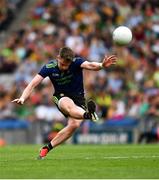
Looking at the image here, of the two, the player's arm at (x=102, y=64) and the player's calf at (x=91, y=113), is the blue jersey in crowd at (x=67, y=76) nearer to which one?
the player's arm at (x=102, y=64)

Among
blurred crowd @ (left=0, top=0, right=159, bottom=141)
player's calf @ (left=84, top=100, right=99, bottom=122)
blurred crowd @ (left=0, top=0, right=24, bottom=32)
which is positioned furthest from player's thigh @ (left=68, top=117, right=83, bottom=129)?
blurred crowd @ (left=0, top=0, right=24, bottom=32)

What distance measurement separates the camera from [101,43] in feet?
106

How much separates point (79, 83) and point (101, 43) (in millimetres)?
15436

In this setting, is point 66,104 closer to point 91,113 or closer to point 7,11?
point 91,113

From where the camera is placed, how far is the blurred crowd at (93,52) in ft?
94.4

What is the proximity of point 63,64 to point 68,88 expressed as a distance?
0.53 m

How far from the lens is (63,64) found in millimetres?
16547

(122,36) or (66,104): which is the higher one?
(122,36)

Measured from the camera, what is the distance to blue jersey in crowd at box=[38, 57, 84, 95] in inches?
655

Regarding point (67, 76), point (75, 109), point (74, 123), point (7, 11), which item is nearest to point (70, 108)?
point (75, 109)

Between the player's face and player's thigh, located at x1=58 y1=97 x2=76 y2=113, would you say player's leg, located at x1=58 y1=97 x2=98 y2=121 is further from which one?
the player's face

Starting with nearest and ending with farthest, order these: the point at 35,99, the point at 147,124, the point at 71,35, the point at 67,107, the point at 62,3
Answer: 1. the point at 67,107
2. the point at 147,124
3. the point at 35,99
4. the point at 71,35
5. the point at 62,3

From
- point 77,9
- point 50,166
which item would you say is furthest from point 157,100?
point 50,166

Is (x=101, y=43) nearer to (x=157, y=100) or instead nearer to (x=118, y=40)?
(x=157, y=100)
